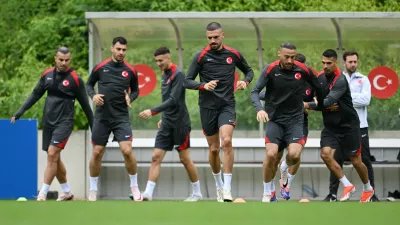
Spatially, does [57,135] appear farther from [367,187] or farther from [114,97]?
[367,187]

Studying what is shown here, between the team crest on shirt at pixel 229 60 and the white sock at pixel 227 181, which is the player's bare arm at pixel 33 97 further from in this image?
the white sock at pixel 227 181

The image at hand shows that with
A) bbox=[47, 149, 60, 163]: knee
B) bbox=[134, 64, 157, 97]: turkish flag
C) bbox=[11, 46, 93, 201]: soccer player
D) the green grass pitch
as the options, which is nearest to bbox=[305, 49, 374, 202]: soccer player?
the green grass pitch

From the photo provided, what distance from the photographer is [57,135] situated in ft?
59.8

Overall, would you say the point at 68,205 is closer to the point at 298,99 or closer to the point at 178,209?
the point at 178,209

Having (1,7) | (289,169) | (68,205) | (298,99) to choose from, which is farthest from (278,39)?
(1,7)

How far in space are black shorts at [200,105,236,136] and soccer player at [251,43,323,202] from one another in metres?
0.48

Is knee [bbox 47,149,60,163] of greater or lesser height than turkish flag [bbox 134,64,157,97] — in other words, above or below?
below

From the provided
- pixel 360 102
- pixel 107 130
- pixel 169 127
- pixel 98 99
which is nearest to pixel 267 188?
pixel 169 127

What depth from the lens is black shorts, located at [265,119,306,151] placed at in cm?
1656

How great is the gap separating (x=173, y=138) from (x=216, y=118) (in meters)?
1.70

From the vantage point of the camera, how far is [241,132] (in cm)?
2255

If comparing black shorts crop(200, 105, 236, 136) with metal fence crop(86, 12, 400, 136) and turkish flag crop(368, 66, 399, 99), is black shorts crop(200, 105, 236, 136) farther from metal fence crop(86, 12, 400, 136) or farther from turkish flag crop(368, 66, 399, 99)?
turkish flag crop(368, 66, 399, 99)

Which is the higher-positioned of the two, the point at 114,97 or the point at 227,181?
the point at 114,97

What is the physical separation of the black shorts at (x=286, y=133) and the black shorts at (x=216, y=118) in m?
0.52
